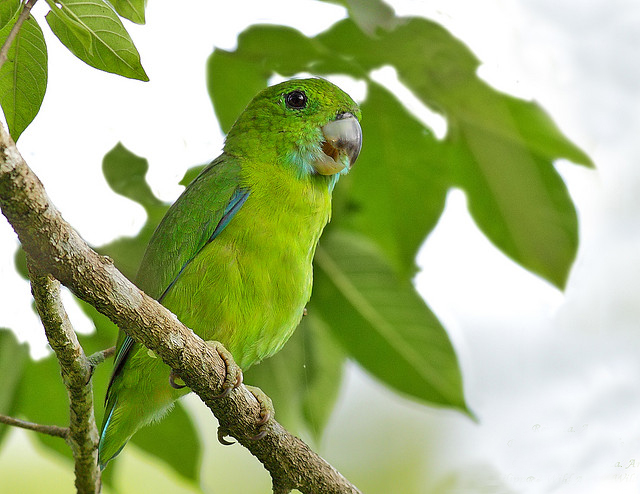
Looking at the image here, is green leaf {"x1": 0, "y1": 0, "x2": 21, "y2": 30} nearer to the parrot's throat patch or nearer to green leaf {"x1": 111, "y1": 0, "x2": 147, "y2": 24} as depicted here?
green leaf {"x1": 111, "y1": 0, "x2": 147, "y2": 24}

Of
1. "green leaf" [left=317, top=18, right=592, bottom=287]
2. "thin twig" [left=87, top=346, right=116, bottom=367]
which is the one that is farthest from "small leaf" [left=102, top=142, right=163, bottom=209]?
"green leaf" [left=317, top=18, right=592, bottom=287]

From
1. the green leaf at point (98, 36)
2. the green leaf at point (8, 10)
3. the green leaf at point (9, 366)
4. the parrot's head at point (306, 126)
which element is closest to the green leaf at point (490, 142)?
the parrot's head at point (306, 126)

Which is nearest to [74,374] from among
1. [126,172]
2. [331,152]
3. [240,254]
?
[240,254]

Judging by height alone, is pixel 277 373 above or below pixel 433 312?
below

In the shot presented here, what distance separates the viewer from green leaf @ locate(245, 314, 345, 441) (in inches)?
77.6

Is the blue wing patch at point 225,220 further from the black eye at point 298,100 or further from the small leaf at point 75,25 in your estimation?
the small leaf at point 75,25

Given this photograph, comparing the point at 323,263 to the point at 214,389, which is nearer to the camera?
the point at 214,389

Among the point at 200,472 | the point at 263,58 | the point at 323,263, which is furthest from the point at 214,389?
the point at 263,58

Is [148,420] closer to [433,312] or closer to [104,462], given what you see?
[104,462]

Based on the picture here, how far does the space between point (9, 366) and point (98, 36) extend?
→ 1054mm

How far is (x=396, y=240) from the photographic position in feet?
6.67

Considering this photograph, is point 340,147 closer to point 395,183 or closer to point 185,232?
point 395,183

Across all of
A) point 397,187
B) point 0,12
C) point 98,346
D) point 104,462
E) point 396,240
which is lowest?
point 104,462

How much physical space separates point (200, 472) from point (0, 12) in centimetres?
130
